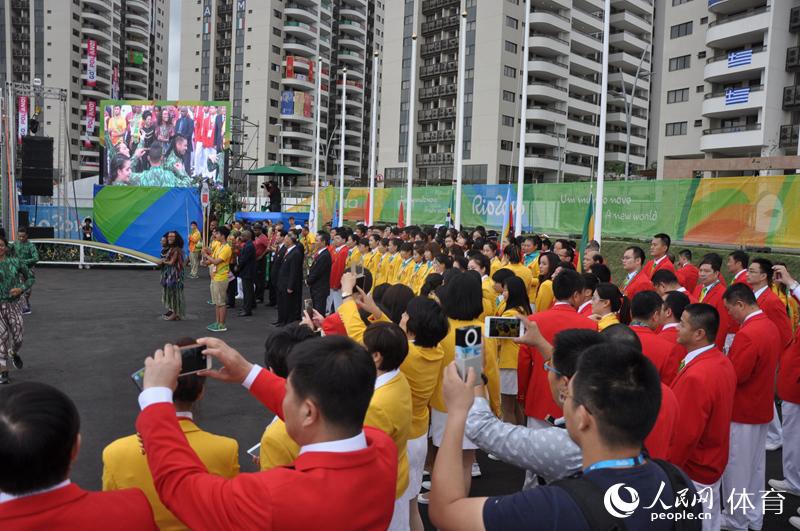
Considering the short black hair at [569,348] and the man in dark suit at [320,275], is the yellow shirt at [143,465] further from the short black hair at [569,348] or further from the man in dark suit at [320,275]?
the man in dark suit at [320,275]

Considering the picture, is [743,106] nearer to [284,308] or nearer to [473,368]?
[284,308]

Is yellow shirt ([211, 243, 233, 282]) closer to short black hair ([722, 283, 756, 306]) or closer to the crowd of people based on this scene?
the crowd of people

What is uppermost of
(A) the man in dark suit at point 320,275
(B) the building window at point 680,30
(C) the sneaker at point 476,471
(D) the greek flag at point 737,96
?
(B) the building window at point 680,30

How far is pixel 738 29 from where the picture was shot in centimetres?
3675

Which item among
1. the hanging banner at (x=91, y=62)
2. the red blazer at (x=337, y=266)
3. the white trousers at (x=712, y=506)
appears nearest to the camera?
the white trousers at (x=712, y=506)

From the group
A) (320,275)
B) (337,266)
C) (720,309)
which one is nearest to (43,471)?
(720,309)

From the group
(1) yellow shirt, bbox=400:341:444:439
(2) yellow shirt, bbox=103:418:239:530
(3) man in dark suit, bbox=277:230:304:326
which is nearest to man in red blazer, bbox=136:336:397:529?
(2) yellow shirt, bbox=103:418:239:530

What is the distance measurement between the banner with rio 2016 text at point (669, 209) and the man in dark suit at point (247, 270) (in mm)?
5898

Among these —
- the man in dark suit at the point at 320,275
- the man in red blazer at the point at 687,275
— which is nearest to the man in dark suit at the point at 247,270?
the man in dark suit at the point at 320,275

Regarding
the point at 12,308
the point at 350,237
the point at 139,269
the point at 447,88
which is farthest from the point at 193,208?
the point at 447,88

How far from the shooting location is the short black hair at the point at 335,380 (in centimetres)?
192

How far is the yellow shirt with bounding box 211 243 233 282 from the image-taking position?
11.2 meters

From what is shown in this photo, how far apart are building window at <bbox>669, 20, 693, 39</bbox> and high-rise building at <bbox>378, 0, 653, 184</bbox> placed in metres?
7.67

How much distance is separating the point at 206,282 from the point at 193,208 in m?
5.61
